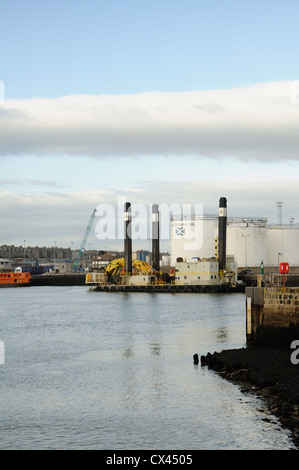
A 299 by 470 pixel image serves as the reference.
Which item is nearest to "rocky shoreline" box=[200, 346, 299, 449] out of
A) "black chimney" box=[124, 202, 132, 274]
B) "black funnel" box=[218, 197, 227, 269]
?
"black funnel" box=[218, 197, 227, 269]

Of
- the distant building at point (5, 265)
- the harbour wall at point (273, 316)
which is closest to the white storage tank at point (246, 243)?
the distant building at point (5, 265)

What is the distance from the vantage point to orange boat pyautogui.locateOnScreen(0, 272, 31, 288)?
152 m

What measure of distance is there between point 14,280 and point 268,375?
134258mm

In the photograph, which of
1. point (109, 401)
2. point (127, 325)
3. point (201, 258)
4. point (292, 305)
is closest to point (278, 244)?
point (201, 258)

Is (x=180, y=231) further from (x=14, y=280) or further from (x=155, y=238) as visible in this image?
(x=14, y=280)

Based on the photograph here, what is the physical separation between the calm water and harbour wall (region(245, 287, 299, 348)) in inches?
147

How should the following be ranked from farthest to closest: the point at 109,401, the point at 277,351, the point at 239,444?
the point at 277,351, the point at 109,401, the point at 239,444

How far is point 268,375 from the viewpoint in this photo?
23.9m

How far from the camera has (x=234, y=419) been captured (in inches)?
802

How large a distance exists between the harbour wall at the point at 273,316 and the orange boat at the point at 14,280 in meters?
125

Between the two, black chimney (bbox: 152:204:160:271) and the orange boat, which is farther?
the orange boat

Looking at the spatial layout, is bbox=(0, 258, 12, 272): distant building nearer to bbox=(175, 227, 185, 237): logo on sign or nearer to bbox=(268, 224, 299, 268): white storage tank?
bbox=(175, 227, 185, 237): logo on sign

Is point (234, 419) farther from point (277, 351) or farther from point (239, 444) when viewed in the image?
point (277, 351)
